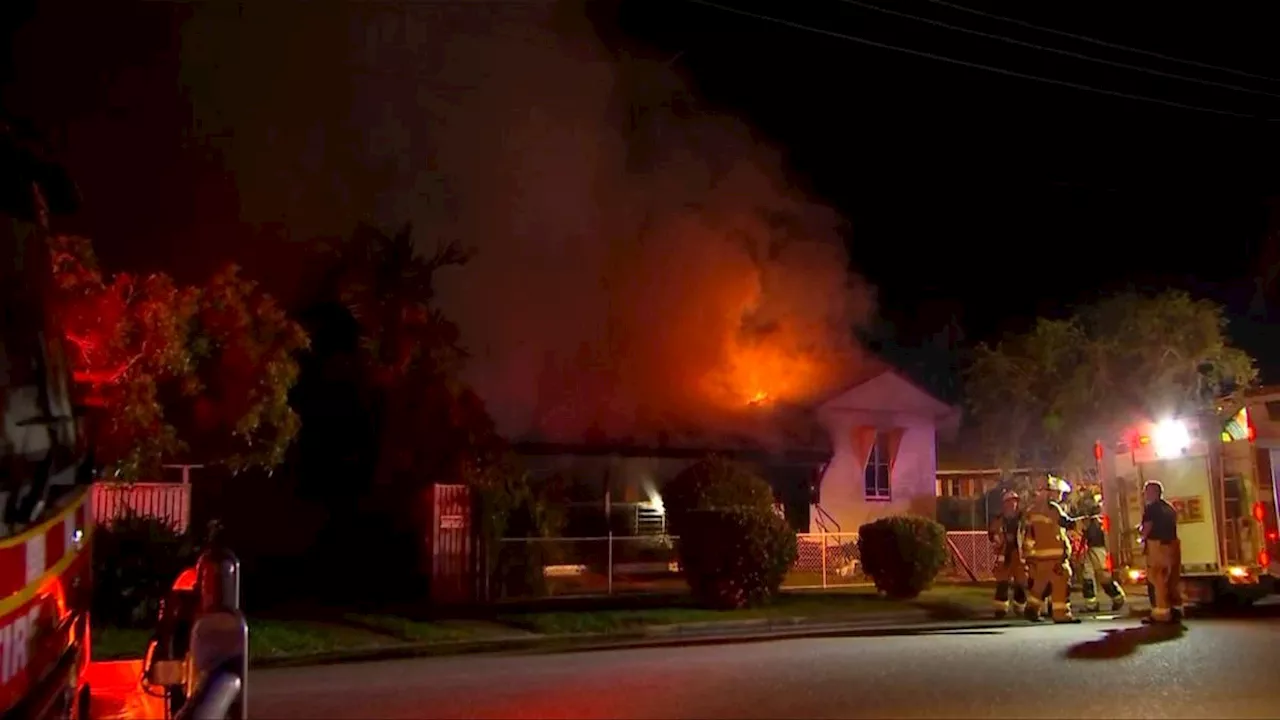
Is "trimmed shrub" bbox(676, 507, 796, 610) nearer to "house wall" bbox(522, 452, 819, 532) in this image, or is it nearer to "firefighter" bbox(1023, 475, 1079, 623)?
"firefighter" bbox(1023, 475, 1079, 623)

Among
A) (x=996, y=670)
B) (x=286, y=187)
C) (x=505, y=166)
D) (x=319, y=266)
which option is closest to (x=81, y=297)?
(x=319, y=266)

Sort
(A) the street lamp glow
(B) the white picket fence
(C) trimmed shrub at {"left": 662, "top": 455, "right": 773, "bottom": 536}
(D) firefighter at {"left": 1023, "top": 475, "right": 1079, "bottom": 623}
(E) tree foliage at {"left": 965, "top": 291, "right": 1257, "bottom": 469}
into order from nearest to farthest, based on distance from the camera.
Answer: (D) firefighter at {"left": 1023, "top": 475, "right": 1079, "bottom": 623}, (A) the street lamp glow, (B) the white picket fence, (C) trimmed shrub at {"left": 662, "top": 455, "right": 773, "bottom": 536}, (E) tree foliage at {"left": 965, "top": 291, "right": 1257, "bottom": 469}

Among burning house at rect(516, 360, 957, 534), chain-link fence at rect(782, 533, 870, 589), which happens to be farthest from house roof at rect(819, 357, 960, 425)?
chain-link fence at rect(782, 533, 870, 589)

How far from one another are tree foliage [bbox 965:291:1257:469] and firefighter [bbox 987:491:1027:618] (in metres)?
7.64

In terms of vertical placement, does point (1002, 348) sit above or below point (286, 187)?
below

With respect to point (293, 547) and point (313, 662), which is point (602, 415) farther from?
point (313, 662)

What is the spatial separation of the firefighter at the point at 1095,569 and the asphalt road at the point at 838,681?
7.42 feet

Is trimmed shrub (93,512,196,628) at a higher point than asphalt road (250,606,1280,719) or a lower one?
higher

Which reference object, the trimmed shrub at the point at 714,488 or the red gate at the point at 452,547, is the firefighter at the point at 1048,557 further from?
the red gate at the point at 452,547

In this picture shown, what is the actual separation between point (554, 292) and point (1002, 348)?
9.28 m

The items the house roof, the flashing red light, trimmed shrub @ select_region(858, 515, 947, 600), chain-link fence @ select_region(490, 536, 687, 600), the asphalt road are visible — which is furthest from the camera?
the house roof

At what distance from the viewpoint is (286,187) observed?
1953cm

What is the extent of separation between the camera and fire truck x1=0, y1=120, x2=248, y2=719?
9.03 feet

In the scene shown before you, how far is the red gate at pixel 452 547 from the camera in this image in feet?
54.2
